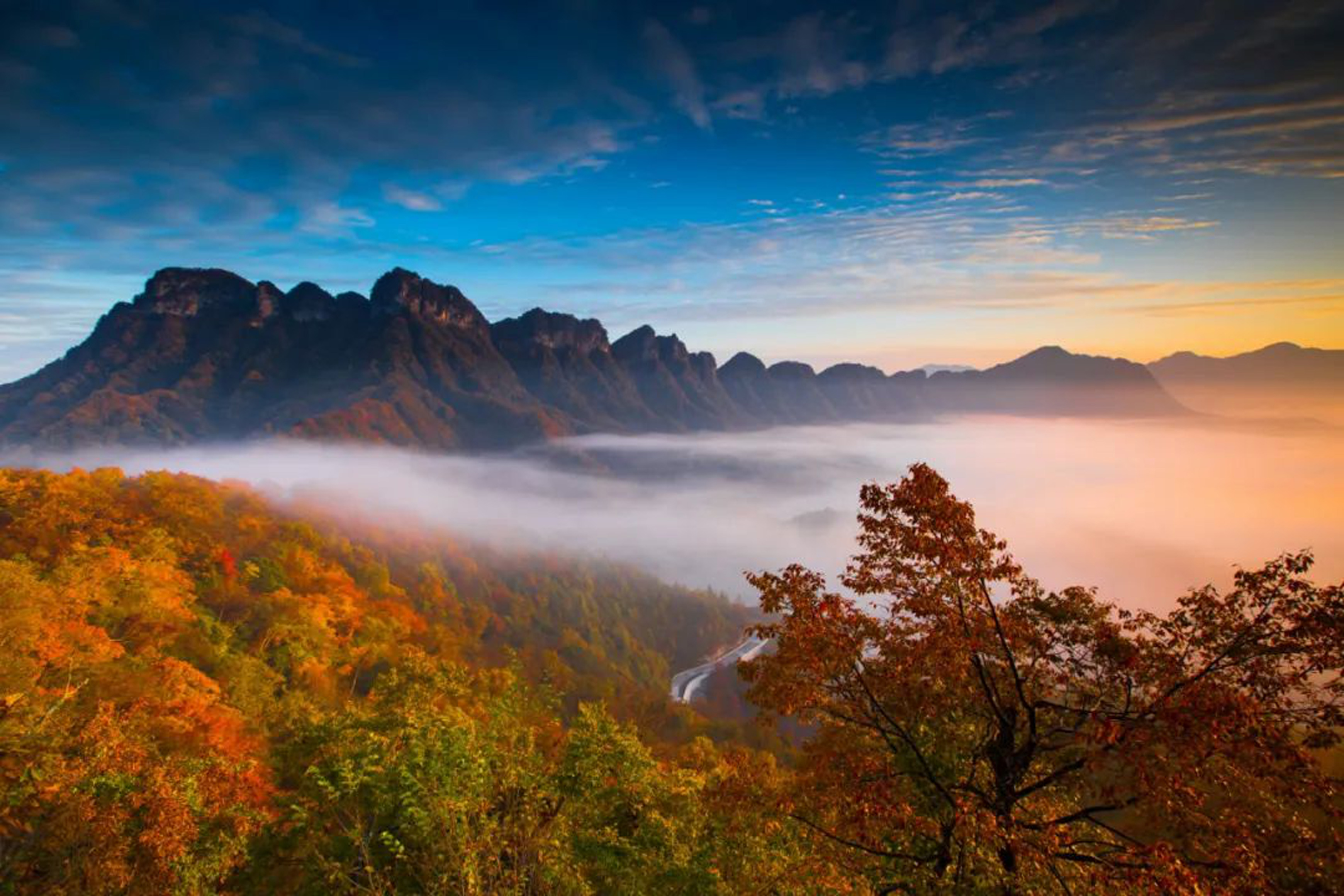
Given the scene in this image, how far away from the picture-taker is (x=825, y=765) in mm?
9383

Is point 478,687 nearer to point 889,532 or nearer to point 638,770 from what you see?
point 638,770

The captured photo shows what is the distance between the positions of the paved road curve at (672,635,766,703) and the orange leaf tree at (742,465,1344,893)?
95390mm

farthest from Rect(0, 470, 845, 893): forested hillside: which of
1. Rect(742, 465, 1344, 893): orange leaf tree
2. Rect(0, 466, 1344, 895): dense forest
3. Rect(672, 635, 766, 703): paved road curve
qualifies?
Rect(672, 635, 766, 703): paved road curve

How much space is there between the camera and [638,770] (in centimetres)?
1424

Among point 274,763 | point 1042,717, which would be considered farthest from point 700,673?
point 1042,717

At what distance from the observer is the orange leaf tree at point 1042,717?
21.1 ft

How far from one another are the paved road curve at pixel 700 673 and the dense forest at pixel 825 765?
89319 millimetres

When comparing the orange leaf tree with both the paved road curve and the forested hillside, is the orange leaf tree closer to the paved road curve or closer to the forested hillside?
the forested hillside

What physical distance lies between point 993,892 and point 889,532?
4.53 metres

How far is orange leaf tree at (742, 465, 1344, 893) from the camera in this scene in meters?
6.43

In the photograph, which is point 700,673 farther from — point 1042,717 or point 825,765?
point 1042,717

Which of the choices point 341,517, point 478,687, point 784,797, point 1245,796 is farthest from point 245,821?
point 341,517

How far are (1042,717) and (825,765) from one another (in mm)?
3241

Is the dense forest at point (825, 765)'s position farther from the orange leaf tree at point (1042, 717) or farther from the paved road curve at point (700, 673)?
the paved road curve at point (700, 673)
